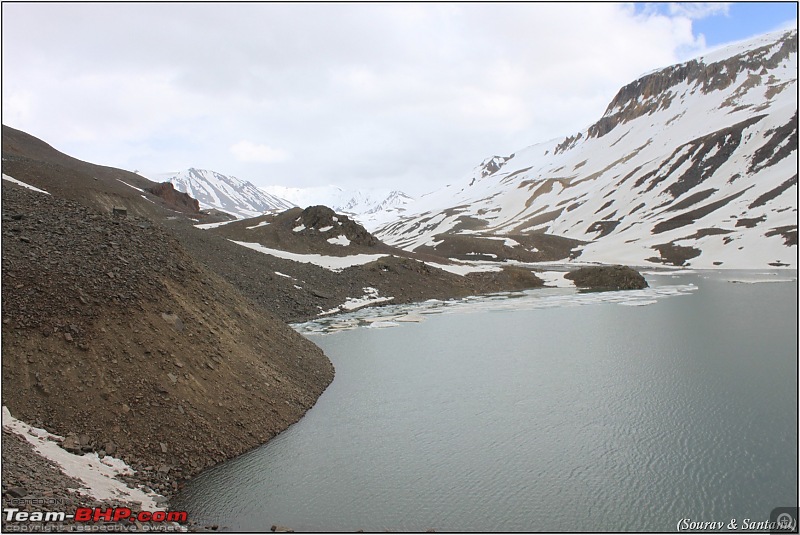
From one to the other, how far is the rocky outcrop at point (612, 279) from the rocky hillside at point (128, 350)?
5063 centimetres

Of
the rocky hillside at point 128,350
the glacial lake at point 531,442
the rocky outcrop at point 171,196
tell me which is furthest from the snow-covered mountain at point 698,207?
the rocky hillside at point 128,350

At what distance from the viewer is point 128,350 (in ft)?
45.9

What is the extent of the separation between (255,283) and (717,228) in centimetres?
10407

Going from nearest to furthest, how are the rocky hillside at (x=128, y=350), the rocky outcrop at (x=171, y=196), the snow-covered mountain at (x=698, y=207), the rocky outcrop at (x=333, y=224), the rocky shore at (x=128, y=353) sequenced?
the rocky shore at (x=128, y=353)
the rocky hillside at (x=128, y=350)
the rocky outcrop at (x=333, y=224)
the snow-covered mountain at (x=698, y=207)
the rocky outcrop at (x=171, y=196)

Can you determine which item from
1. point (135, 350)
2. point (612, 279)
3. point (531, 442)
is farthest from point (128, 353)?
point (612, 279)

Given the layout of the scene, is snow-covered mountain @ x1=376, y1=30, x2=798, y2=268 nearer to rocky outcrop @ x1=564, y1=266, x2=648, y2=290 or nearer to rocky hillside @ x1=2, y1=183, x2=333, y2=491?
rocky outcrop @ x1=564, y1=266, x2=648, y2=290

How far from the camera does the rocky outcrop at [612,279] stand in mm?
61469

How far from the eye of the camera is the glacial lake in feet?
37.4

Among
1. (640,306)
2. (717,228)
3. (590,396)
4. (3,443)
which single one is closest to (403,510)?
(3,443)

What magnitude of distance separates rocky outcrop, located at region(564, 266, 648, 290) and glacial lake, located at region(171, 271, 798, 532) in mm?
31335

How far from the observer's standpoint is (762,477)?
41.1ft

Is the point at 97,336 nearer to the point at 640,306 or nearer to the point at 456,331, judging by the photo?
the point at 456,331

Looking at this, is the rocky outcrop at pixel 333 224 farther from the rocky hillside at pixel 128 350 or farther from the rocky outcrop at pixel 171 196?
the rocky hillside at pixel 128 350

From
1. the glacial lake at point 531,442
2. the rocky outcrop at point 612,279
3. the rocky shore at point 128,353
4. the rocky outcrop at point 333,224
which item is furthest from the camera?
the rocky outcrop at point 333,224
